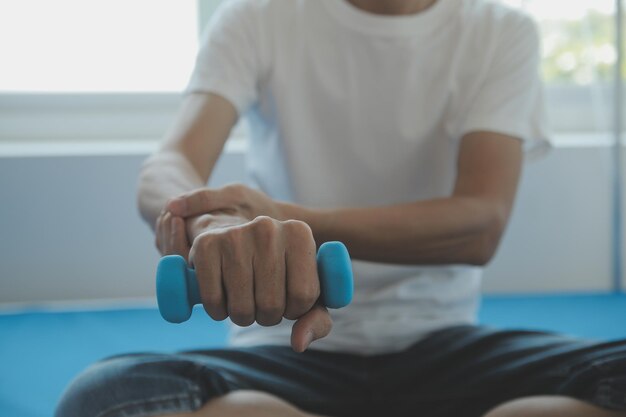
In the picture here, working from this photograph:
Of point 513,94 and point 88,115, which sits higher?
point 513,94

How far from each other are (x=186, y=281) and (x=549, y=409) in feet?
1.39

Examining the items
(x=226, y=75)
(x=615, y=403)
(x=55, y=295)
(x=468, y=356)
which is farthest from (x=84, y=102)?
(x=615, y=403)

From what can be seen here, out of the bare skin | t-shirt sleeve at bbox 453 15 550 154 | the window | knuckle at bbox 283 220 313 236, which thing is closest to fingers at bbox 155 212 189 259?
the bare skin

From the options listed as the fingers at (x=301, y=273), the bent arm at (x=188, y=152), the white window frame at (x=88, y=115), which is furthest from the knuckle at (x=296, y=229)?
the white window frame at (x=88, y=115)

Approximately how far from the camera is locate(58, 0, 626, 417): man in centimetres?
87

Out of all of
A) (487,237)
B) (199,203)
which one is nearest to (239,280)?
(199,203)

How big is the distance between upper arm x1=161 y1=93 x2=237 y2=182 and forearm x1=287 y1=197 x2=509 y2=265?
23cm

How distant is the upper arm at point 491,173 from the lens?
1.10 metres

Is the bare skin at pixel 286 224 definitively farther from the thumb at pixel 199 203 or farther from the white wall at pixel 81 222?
the white wall at pixel 81 222

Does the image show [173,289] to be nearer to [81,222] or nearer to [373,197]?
[373,197]

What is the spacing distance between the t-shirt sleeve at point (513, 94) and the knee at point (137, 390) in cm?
51

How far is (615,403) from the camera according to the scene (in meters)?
0.86

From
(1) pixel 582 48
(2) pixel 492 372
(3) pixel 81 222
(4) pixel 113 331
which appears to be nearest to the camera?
(2) pixel 492 372

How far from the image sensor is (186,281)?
611mm
